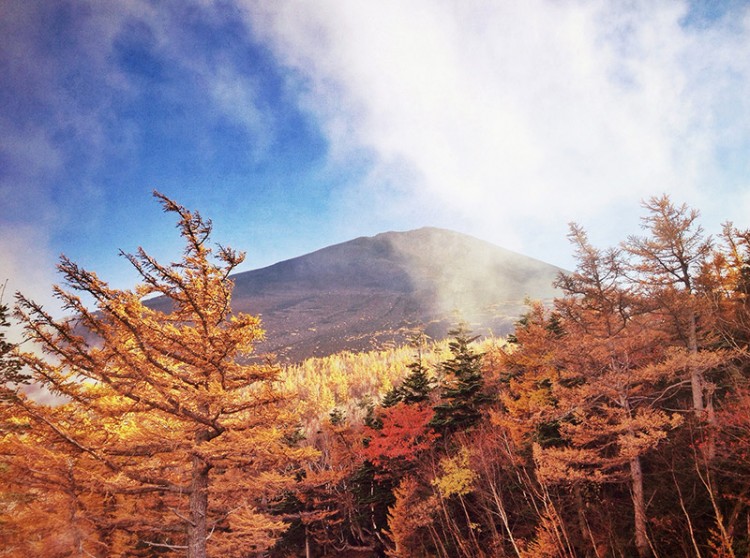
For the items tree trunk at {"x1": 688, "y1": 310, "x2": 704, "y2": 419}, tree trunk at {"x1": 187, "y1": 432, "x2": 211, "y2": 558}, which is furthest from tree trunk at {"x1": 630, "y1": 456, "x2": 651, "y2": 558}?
tree trunk at {"x1": 187, "y1": 432, "x2": 211, "y2": 558}

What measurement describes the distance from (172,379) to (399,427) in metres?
18.3

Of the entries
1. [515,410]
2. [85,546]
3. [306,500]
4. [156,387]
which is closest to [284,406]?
[156,387]

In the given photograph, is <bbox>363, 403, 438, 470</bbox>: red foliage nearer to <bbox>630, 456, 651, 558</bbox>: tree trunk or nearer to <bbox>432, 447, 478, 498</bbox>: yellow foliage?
<bbox>432, 447, 478, 498</bbox>: yellow foliage

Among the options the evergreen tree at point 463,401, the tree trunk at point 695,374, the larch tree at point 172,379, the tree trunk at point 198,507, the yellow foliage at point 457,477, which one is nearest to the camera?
the larch tree at point 172,379

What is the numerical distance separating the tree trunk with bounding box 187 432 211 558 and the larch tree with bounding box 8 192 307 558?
0.03 m

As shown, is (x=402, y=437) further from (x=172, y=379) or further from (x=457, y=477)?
(x=172, y=379)

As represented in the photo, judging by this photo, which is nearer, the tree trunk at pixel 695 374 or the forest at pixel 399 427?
the forest at pixel 399 427

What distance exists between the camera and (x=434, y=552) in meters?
22.7

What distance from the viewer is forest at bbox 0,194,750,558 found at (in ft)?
28.9

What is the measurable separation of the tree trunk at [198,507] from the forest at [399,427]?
0.04 meters

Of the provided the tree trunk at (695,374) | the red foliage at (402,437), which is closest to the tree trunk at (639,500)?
the tree trunk at (695,374)

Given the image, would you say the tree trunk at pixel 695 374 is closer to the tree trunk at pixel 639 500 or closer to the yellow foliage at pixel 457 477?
the tree trunk at pixel 639 500

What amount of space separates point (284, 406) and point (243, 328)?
2.66 meters

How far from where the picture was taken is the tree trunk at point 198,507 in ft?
32.6
